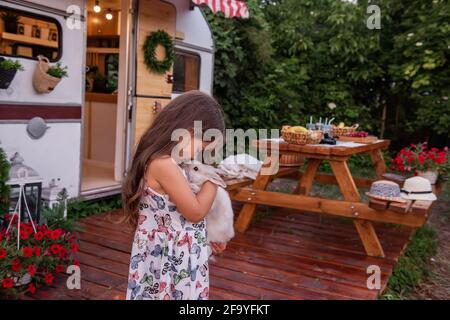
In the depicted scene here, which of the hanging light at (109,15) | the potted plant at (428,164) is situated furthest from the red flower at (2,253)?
the hanging light at (109,15)

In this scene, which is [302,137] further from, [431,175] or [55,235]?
[55,235]

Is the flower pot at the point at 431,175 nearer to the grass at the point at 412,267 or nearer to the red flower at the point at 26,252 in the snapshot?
the grass at the point at 412,267

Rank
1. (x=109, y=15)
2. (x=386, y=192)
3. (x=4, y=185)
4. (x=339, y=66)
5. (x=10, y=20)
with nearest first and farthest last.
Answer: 1. (x=4, y=185)
2. (x=386, y=192)
3. (x=10, y=20)
4. (x=109, y=15)
5. (x=339, y=66)

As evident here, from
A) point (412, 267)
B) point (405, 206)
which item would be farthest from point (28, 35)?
point (412, 267)

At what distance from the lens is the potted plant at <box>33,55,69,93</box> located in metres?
4.02

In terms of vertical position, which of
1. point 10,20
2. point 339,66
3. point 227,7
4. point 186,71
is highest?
point 227,7

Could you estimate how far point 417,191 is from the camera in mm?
3805

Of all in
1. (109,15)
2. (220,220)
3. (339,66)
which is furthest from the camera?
(339,66)

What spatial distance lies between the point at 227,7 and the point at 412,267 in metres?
3.41

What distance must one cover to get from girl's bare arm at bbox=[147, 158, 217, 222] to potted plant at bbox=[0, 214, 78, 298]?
1.46 metres

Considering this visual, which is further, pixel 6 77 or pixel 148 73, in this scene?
pixel 148 73

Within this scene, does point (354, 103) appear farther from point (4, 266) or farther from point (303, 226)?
point (4, 266)

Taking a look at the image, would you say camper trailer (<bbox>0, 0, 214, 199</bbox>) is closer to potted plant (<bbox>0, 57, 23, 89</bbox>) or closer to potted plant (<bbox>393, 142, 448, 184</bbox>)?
potted plant (<bbox>0, 57, 23, 89</bbox>)

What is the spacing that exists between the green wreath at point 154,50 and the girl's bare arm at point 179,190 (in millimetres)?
3727
